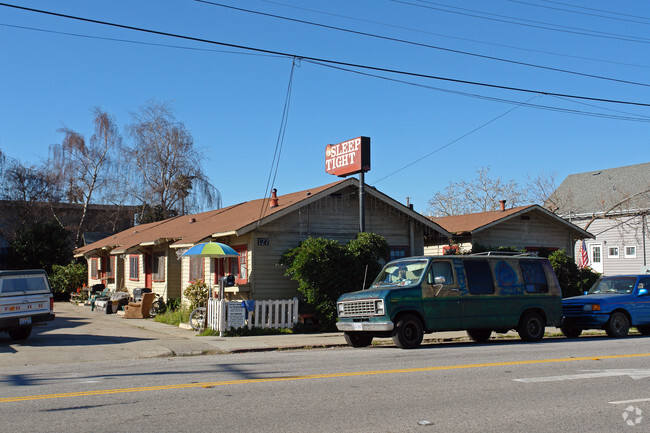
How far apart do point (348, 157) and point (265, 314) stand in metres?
6.32

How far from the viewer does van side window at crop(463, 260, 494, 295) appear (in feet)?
47.1

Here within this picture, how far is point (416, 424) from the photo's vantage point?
6426 millimetres

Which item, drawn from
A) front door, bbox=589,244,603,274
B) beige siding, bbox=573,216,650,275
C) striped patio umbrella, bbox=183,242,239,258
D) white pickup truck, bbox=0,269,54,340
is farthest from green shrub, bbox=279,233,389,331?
front door, bbox=589,244,603,274

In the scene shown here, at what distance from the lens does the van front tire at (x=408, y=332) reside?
44.0 feet

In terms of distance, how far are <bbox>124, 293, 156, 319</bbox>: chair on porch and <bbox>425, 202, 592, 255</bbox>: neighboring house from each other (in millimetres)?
11886

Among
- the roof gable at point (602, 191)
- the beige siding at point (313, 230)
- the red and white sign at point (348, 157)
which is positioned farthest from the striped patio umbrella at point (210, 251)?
the roof gable at point (602, 191)

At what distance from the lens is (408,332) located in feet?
44.7

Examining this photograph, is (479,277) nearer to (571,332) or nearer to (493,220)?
(571,332)

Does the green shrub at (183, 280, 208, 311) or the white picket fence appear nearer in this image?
the white picket fence

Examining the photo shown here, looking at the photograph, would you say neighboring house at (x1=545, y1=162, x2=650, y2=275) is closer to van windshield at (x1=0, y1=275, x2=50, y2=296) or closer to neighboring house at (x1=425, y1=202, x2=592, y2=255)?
neighboring house at (x1=425, y1=202, x2=592, y2=255)

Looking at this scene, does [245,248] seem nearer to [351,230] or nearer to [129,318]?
[351,230]

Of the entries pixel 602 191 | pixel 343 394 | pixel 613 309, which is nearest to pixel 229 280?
pixel 613 309

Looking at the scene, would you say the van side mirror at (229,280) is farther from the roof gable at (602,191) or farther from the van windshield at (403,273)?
the roof gable at (602,191)

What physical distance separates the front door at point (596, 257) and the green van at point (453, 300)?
29582 millimetres
